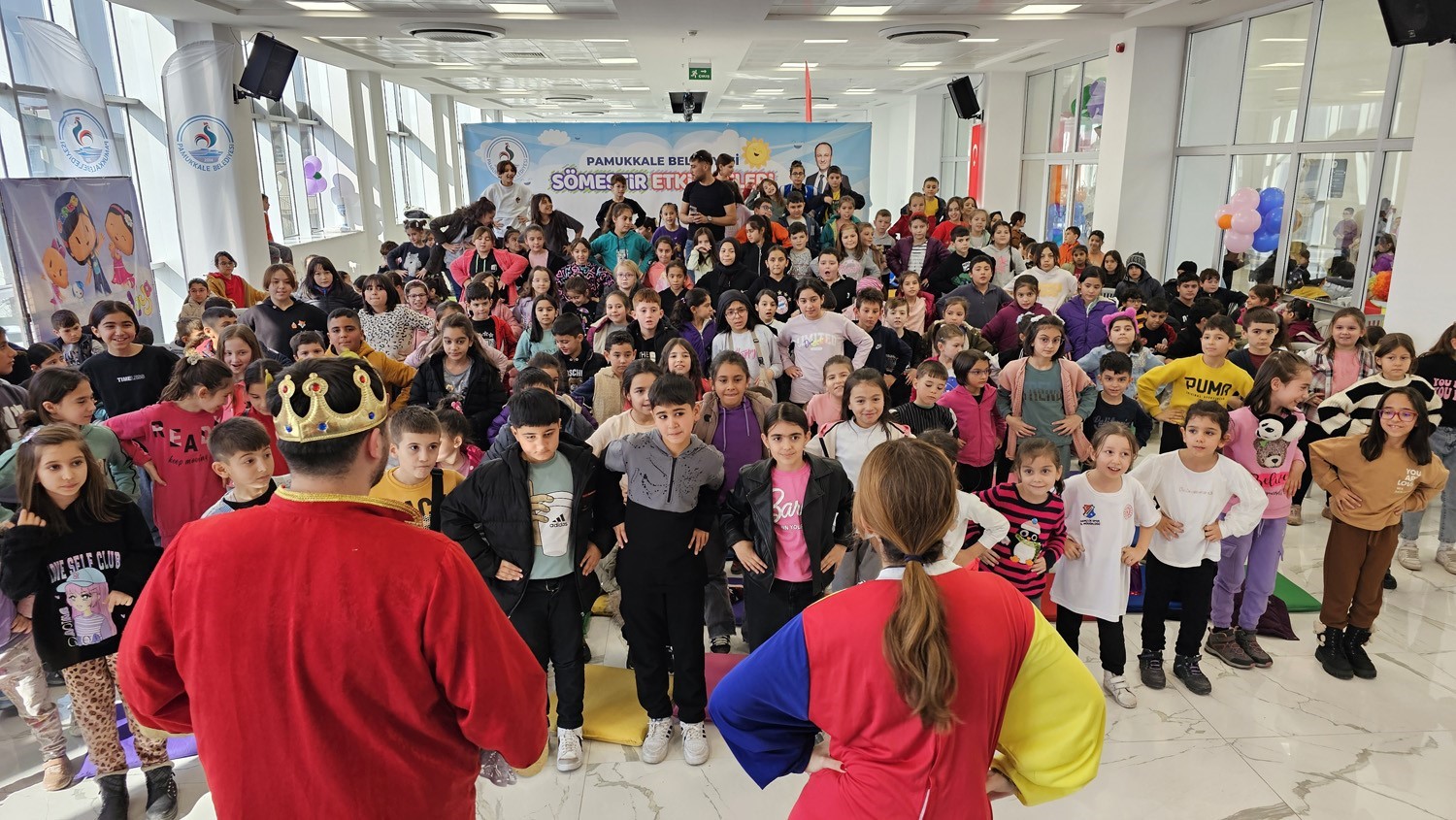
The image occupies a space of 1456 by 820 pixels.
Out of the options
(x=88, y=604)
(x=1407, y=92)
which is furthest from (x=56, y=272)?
(x=1407, y=92)

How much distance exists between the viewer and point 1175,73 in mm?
9844

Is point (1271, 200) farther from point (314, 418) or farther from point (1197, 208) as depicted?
point (314, 418)

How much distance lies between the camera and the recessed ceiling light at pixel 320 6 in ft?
27.3

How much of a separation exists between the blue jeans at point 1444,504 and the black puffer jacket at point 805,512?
3.38 m

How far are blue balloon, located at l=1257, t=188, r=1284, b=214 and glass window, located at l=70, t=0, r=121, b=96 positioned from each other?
11353 millimetres

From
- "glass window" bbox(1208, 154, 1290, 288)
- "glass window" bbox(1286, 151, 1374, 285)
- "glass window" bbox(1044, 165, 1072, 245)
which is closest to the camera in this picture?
"glass window" bbox(1286, 151, 1374, 285)

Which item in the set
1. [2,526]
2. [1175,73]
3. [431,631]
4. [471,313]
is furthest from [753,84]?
[431,631]

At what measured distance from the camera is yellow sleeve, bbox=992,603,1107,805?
4.79 feet

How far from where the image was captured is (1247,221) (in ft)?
25.1

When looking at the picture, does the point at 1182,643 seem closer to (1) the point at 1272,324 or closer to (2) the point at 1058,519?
(2) the point at 1058,519

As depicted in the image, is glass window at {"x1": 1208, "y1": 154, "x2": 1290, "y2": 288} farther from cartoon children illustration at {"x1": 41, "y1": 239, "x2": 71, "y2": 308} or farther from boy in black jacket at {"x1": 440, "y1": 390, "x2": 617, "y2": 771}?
cartoon children illustration at {"x1": 41, "y1": 239, "x2": 71, "y2": 308}

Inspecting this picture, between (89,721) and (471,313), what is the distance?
3.13m

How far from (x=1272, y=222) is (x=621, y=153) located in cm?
721

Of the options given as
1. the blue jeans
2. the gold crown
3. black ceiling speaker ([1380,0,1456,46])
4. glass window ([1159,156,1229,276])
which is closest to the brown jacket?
the blue jeans
